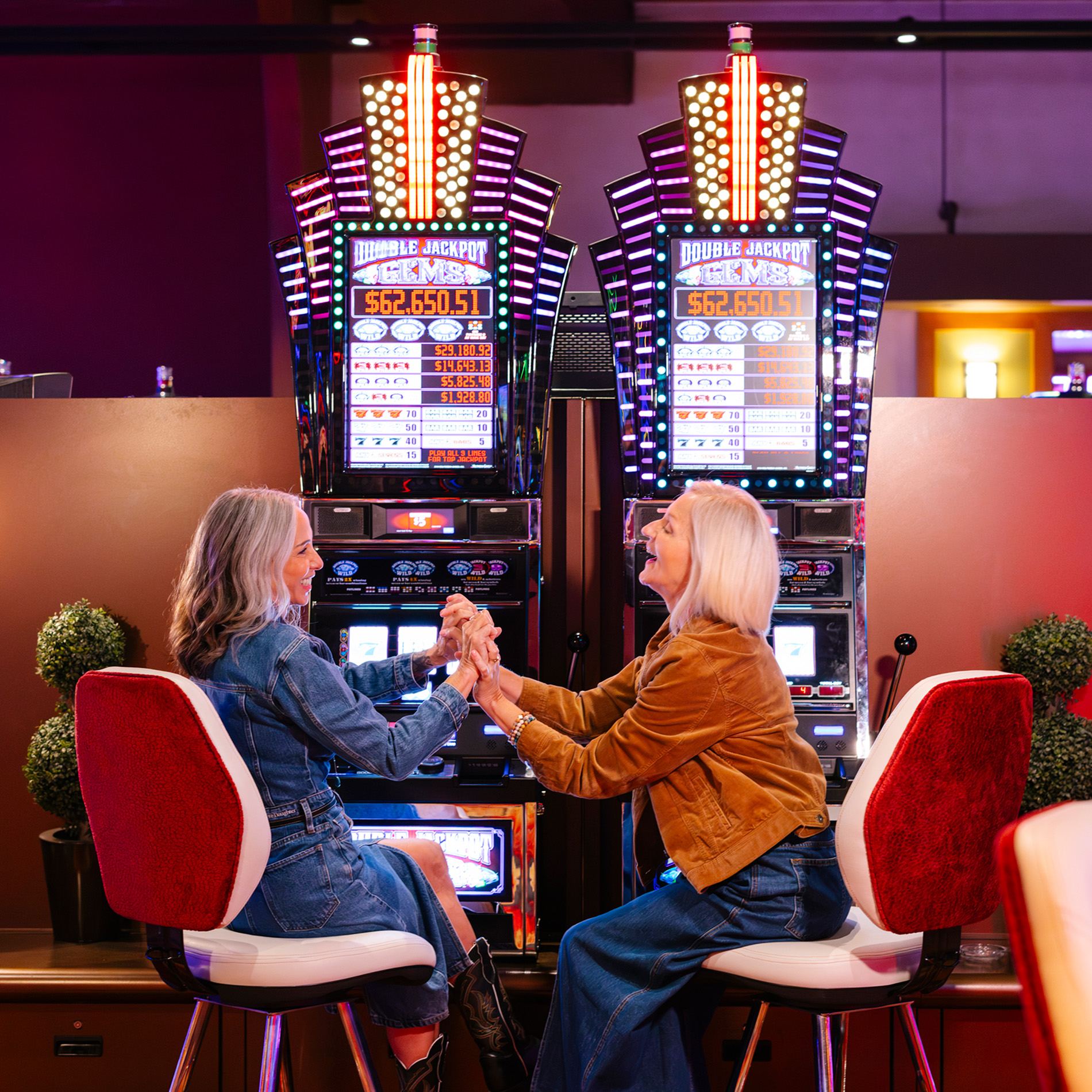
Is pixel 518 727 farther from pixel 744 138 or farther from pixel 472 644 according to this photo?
pixel 744 138

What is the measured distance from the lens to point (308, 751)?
212cm

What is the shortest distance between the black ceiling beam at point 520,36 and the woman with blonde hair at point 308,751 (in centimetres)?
386

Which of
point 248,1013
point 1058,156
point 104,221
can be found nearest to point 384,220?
point 248,1013

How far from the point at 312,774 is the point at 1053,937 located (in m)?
1.52

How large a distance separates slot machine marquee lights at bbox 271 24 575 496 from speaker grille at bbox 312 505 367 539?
0.05 metres

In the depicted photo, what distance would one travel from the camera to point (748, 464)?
9.56 feet

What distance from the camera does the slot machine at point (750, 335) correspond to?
289 centimetres

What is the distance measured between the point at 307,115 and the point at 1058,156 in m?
4.13

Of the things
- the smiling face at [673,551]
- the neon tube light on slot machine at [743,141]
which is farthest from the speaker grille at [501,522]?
the neon tube light on slot machine at [743,141]

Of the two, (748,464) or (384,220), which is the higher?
(384,220)

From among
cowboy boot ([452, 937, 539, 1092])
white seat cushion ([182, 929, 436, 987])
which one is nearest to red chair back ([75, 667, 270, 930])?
white seat cushion ([182, 929, 436, 987])

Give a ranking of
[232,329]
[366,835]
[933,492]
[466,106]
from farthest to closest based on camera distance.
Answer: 1. [232,329]
2. [933,492]
3. [466,106]
4. [366,835]

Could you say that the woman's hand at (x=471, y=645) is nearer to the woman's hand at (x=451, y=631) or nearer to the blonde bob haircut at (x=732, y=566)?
the woman's hand at (x=451, y=631)

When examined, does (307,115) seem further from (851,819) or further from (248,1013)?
(851,819)
